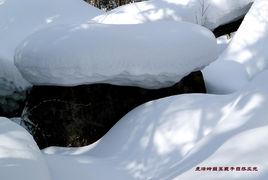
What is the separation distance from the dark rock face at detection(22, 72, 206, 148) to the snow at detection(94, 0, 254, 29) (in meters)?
3.47

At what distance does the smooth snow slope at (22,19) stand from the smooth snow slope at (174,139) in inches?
85.2

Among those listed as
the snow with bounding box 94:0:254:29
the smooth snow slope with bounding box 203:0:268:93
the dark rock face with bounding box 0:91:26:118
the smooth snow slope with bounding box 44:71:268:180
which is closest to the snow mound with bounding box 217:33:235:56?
the snow with bounding box 94:0:254:29

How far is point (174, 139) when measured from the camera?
4.20 metres

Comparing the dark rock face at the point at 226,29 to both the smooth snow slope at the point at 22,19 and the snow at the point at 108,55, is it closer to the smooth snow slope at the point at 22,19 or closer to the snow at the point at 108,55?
the smooth snow slope at the point at 22,19

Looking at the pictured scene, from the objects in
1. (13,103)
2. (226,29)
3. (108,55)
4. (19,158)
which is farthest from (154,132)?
(226,29)

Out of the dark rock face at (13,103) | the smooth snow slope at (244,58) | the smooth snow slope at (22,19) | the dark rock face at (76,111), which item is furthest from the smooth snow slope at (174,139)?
the smooth snow slope at (22,19)

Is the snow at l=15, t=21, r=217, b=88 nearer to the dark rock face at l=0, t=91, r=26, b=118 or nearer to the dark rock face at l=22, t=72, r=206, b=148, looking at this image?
the dark rock face at l=22, t=72, r=206, b=148

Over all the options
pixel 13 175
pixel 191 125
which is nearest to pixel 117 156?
pixel 191 125

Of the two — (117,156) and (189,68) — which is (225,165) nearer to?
(117,156)

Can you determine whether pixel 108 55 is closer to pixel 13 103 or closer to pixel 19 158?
pixel 19 158

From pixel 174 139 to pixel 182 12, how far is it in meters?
5.03

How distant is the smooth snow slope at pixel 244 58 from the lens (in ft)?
21.4

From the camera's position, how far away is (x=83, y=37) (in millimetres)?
4930

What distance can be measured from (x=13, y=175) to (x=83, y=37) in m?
2.40
